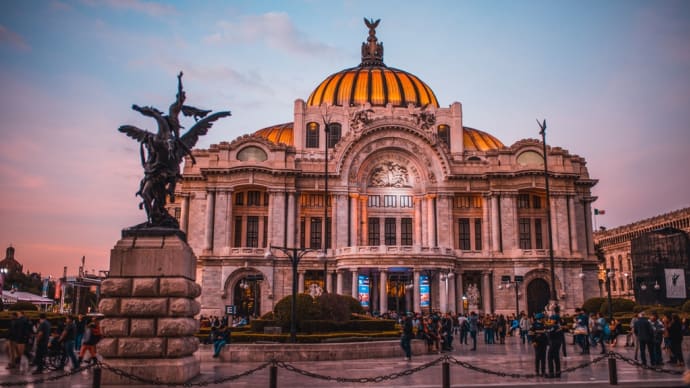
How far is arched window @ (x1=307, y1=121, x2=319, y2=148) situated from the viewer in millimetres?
68688

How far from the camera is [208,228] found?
5981cm

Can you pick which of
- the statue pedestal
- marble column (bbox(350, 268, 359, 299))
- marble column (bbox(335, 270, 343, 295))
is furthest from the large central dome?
the statue pedestal

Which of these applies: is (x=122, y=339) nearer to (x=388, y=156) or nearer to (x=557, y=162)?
(x=388, y=156)

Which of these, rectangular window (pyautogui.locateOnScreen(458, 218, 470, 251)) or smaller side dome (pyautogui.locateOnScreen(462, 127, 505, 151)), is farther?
smaller side dome (pyautogui.locateOnScreen(462, 127, 505, 151))

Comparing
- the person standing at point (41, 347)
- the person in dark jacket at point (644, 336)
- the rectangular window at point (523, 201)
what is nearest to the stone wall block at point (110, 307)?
the person standing at point (41, 347)

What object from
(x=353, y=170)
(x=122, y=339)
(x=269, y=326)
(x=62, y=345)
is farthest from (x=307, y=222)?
Result: (x=122, y=339)

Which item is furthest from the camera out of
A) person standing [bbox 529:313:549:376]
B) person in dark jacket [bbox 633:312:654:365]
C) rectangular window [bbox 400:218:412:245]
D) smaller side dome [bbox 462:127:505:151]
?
smaller side dome [bbox 462:127:505:151]

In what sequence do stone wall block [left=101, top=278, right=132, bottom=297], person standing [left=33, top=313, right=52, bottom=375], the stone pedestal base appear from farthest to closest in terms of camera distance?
person standing [left=33, top=313, right=52, bottom=375], stone wall block [left=101, top=278, right=132, bottom=297], the stone pedestal base

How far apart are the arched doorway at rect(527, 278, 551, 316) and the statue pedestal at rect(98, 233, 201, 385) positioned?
49163 mm

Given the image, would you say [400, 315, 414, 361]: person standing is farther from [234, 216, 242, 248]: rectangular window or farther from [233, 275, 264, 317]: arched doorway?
[234, 216, 242, 248]: rectangular window

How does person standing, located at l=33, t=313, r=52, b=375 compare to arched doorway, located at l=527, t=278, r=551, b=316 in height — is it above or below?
below

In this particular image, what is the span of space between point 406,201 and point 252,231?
1635 centimetres

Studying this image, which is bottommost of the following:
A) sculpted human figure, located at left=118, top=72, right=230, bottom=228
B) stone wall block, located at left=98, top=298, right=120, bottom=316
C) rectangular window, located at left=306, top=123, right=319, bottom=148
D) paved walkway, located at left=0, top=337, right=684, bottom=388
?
paved walkway, located at left=0, top=337, right=684, bottom=388

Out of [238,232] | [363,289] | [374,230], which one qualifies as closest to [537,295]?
[374,230]
